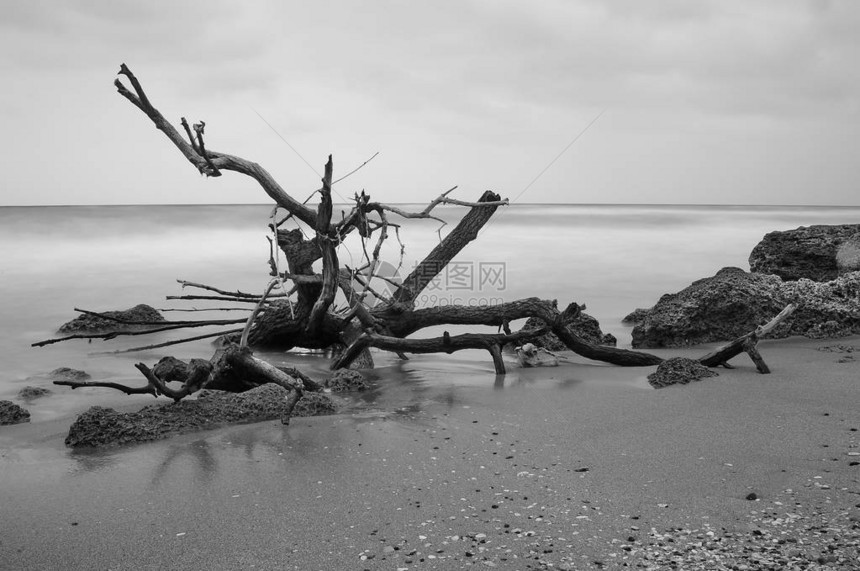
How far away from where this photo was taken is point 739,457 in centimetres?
377

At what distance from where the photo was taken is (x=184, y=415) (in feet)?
15.4

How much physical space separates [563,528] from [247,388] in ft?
10.4

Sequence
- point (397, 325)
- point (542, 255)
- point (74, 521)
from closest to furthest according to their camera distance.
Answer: point (74, 521), point (397, 325), point (542, 255)

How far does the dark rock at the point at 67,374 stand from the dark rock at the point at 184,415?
5.58ft

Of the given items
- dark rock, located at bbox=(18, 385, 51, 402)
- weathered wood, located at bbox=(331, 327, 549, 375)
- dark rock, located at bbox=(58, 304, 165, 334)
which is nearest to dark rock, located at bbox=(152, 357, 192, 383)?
dark rock, located at bbox=(18, 385, 51, 402)

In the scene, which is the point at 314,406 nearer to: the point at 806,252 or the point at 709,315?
the point at 709,315

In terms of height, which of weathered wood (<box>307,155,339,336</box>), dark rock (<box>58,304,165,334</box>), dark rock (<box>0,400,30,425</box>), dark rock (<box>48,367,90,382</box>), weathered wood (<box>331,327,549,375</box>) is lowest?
dark rock (<box>0,400,30,425</box>)

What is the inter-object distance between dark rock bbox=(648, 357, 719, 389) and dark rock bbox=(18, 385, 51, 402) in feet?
15.5

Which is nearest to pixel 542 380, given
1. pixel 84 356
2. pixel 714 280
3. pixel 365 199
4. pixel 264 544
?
pixel 365 199

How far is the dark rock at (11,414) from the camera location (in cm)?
479

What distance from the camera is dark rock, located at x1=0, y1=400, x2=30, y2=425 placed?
15.7ft

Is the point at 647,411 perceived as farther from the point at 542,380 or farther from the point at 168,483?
the point at 168,483

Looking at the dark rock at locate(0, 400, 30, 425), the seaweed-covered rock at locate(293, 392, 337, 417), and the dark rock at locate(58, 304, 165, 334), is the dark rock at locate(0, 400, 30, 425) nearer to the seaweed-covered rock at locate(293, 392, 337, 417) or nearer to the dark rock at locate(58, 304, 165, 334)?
the seaweed-covered rock at locate(293, 392, 337, 417)

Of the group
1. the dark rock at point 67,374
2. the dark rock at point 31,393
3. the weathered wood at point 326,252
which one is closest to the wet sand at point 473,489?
the dark rock at point 31,393
